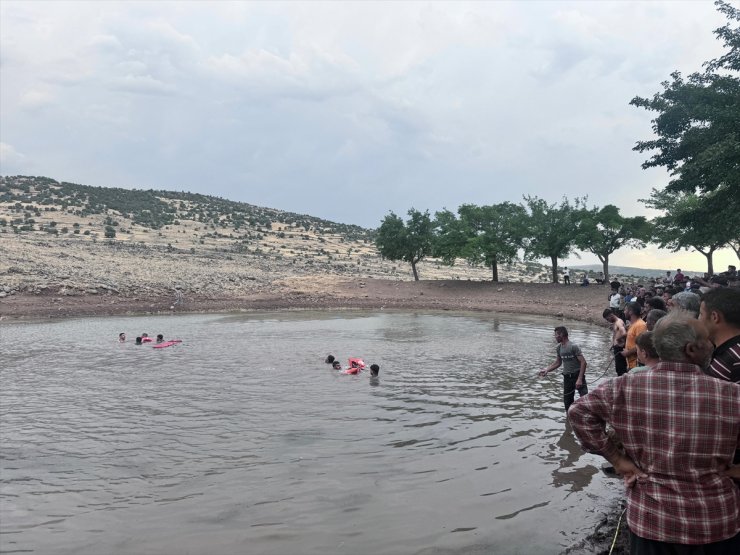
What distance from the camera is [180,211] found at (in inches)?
3076

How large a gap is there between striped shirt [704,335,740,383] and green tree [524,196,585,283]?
1698 inches

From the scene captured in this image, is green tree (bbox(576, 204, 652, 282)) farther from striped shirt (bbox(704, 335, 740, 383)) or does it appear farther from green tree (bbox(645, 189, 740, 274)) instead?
striped shirt (bbox(704, 335, 740, 383))

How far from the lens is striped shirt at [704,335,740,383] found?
3.52 m

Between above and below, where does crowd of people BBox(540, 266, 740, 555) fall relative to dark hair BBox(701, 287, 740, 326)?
below

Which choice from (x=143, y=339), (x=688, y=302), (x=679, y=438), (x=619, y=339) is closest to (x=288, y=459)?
(x=688, y=302)

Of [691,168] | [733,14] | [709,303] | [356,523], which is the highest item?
[733,14]

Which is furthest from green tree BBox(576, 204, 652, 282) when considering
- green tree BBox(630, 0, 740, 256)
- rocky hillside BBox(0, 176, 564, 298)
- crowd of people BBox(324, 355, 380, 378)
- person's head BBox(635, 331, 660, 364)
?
person's head BBox(635, 331, 660, 364)

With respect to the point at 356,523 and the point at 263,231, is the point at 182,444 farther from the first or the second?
the point at 263,231

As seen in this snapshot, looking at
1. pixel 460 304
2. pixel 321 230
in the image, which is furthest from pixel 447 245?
pixel 321 230

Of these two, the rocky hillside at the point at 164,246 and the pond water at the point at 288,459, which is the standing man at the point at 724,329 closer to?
the pond water at the point at 288,459

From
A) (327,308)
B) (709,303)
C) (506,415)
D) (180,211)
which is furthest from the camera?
(180,211)

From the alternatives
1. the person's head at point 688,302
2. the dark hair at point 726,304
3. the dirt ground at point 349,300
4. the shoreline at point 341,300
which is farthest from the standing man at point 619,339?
the dirt ground at point 349,300

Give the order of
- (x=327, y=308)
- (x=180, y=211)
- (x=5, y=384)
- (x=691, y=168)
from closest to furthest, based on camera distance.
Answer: (x=5, y=384) → (x=691, y=168) → (x=327, y=308) → (x=180, y=211)

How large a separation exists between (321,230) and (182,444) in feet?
238
